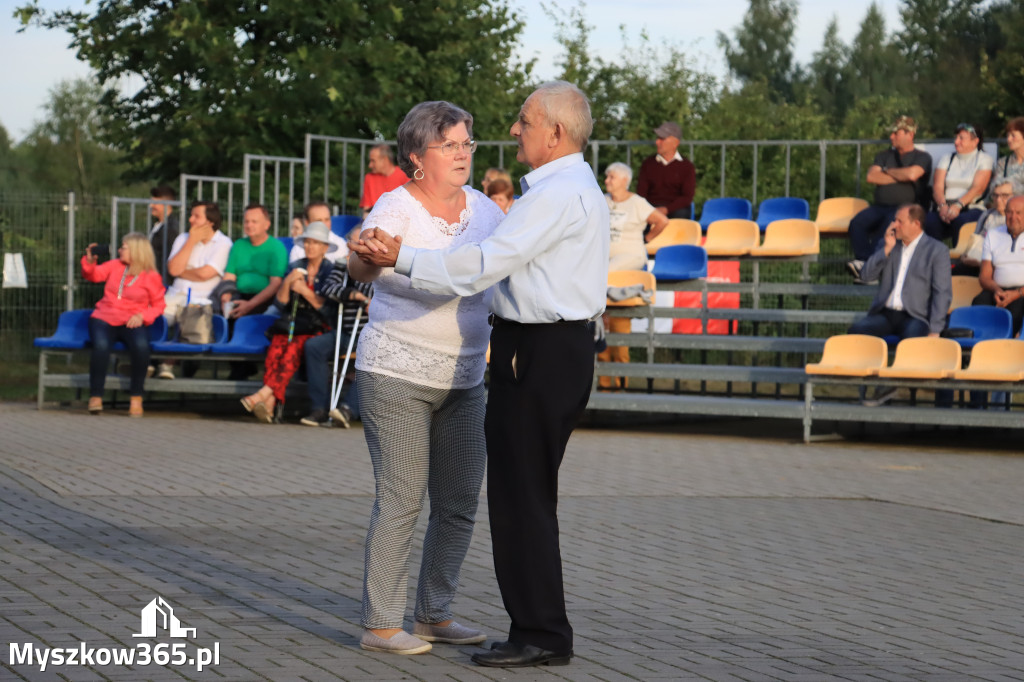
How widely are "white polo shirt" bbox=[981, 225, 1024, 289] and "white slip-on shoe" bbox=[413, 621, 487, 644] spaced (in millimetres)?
9608

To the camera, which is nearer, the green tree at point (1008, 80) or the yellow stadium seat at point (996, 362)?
the yellow stadium seat at point (996, 362)

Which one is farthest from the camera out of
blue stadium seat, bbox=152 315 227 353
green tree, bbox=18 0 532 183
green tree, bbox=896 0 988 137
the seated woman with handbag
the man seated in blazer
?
green tree, bbox=896 0 988 137

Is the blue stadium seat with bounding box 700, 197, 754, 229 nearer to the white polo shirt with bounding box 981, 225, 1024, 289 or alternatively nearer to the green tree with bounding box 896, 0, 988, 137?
the white polo shirt with bounding box 981, 225, 1024, 289

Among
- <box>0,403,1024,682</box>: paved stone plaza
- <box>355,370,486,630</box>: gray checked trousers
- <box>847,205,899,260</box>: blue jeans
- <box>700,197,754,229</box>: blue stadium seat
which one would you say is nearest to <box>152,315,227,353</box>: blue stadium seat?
<box>0,403,1024,682</box>: paved stone plaza

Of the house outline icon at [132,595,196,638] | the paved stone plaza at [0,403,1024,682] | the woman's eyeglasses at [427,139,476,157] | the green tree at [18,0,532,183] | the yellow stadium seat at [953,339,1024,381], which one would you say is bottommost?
the paved stone plaza at [0,403,1024,682]

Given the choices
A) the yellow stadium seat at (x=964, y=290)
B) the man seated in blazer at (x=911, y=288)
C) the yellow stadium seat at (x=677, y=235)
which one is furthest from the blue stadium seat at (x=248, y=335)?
the yellow stadium seat at (x=964, y=290)

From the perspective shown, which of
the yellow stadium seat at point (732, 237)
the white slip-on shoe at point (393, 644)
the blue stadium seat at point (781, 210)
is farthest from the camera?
the blue stadium seat at point (781, 210)

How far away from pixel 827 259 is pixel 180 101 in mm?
15279

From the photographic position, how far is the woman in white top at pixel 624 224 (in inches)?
585

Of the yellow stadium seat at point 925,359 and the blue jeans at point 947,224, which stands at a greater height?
the blue jeans at point 947,224

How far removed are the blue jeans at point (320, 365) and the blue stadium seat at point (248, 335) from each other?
0.96m

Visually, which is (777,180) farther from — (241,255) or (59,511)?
(59,511)

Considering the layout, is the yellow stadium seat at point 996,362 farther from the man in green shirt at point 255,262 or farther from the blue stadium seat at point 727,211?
the man in green shirt at point 255,262

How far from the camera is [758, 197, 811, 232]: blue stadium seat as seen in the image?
17500 millimetres
